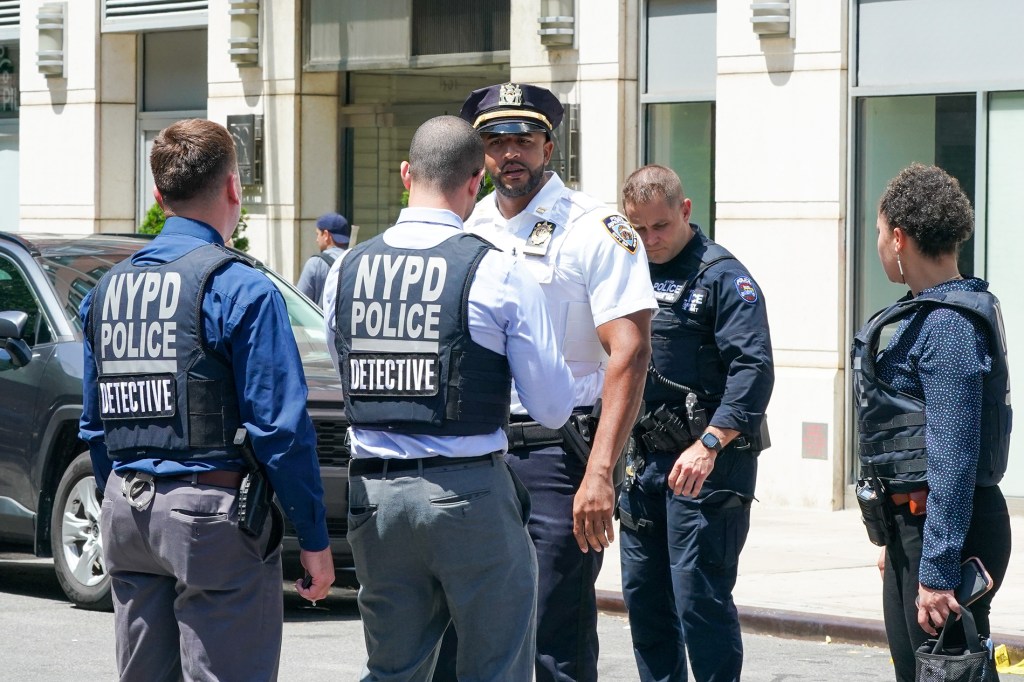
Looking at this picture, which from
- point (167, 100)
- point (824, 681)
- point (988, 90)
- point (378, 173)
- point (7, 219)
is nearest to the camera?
point (824, 681)

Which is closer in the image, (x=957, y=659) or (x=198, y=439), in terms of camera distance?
(x=198, y=439)

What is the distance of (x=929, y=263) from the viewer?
475 cm

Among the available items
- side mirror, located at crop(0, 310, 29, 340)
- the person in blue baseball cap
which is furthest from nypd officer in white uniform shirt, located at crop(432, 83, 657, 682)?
the person in blue baseball cap

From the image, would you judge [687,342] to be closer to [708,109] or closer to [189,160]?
[189,160]

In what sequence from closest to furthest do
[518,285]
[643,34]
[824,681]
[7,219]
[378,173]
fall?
[518,285] < [824,681] < [643,34] < [378,173] < [7,219]

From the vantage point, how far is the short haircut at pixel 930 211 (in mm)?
4719

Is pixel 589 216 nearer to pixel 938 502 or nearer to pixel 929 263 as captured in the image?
pixel 929 263

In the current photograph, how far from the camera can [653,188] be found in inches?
246

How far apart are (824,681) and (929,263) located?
118 inches

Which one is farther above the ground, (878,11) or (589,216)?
(878,11)

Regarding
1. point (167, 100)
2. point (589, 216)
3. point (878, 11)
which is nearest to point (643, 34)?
point (878, 11)

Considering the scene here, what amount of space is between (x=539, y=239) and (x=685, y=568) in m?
1.33

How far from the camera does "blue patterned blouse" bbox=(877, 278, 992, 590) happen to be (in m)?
4.54

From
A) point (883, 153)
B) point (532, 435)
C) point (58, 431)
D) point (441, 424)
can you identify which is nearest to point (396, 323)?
point (441, 424)
